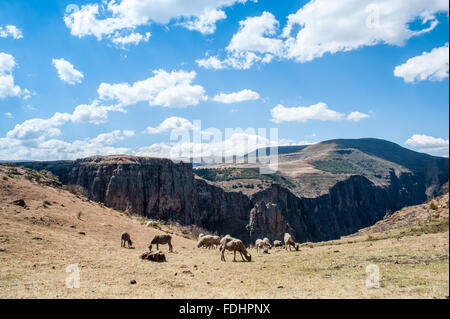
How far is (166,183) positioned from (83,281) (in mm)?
111535

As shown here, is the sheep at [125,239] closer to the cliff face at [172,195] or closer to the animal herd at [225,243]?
the animal herd at [225,243]

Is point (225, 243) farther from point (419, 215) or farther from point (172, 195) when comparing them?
point (172, 195)

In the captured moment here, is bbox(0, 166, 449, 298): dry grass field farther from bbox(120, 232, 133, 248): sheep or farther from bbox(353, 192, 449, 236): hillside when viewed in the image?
bbox(353, 192, 449, 236): hillside

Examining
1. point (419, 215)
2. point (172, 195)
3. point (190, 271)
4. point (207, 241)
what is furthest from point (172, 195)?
point (190, 271)

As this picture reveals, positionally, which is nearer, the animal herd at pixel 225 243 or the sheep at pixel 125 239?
the animal herd at pixel 225 243

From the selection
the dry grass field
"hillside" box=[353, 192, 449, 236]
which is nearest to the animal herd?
the dry grass field

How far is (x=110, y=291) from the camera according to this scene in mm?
12719

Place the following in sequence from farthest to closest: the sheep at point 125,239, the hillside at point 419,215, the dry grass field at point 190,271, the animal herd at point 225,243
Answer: the hillside at point 419,215 → the sheep at point 125,239 → the animal herd at point 225,243 → the dry grass field at point 190,271

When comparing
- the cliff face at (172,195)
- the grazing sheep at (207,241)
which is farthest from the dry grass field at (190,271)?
the cliff face at (172,195)

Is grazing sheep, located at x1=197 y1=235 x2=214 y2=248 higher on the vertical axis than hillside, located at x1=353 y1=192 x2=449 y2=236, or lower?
lower

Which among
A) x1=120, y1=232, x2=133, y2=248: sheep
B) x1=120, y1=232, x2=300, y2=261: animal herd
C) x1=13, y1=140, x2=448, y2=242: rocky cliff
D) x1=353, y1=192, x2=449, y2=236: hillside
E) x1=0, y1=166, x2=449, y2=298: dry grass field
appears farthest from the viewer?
x1=13, y1=140, x2=448, y2=242: rocky cliff

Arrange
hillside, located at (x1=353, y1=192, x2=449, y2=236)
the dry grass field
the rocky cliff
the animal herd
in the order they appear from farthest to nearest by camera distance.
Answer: the rocky cliff < hillside, located at (x1=353, y1=192, x2=449, y2=236) < the animal herd < the dry grass field
